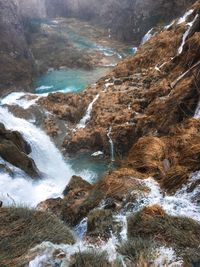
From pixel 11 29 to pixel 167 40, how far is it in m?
19.5

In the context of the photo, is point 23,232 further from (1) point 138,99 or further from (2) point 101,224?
(1) point 138,99

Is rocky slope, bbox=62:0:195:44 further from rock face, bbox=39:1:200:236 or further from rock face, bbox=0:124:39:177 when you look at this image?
rock face, bbox=0:124:39:177

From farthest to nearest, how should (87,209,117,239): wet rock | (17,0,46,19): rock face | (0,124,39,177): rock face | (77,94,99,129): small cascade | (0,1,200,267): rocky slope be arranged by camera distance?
(17,0,46,19): rock face → (77,94,99,129): small cascade → (0,124,39,177): rock face → (87,209,117,239): wet rock → (0,1,200,267): rocky slope

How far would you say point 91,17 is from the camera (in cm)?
5769

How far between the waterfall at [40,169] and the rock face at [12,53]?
10281 mm

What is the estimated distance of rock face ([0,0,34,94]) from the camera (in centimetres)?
3108

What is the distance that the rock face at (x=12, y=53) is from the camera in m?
31.1

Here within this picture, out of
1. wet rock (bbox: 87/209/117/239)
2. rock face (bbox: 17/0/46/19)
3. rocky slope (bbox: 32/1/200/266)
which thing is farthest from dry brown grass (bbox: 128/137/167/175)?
rock face (bbox: 17/0/46/19)

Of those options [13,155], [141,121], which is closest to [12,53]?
[141,121]

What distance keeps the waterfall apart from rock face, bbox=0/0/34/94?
10281mm

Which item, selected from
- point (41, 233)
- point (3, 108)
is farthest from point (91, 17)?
point (41, 233)

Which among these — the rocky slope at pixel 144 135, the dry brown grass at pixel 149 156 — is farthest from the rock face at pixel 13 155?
the dry brown grass at pixel 149 156

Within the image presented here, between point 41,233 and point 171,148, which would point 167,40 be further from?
point 41,233

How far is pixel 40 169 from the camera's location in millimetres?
16391
